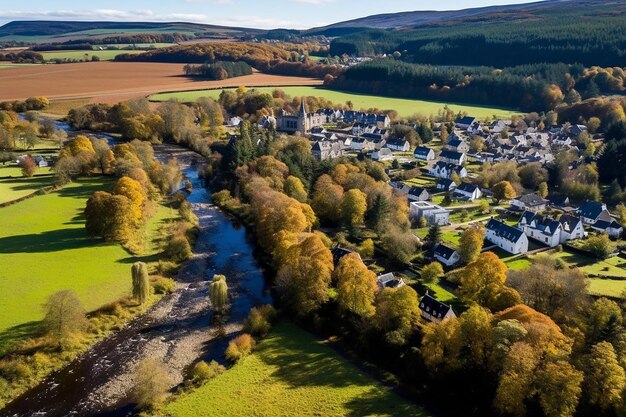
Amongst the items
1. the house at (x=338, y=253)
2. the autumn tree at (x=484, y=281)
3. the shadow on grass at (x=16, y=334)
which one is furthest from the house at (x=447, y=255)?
the shadow on grass at (x=16, y=334)

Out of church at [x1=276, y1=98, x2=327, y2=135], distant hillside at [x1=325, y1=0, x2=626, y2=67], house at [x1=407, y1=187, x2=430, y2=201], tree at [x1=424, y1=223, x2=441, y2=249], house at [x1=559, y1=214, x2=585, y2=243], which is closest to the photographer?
tree at [x1=424, y1=223, x2=441, y2=249]

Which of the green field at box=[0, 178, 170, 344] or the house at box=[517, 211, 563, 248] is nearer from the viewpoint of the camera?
the green field at box=[0, 178, 170, 344]

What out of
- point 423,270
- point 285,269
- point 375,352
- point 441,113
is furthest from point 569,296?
point 441,113

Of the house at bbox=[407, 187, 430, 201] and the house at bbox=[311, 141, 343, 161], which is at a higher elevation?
the house at bbox=[311, 141, 343, 161]

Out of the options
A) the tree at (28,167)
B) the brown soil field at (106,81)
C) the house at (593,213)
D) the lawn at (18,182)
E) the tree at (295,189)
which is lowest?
the house at (593,213)

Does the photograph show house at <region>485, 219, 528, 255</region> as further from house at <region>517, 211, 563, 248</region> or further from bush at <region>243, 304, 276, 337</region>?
bush at <region>243, 304, 276, 337</region>

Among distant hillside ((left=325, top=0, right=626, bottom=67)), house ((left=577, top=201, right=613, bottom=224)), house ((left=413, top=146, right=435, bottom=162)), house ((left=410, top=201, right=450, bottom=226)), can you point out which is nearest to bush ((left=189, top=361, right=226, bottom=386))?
house ((left=410, top=201, right=450, bottom=226))

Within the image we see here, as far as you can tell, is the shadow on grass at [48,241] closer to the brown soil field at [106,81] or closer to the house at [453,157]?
the house at [453,157]
